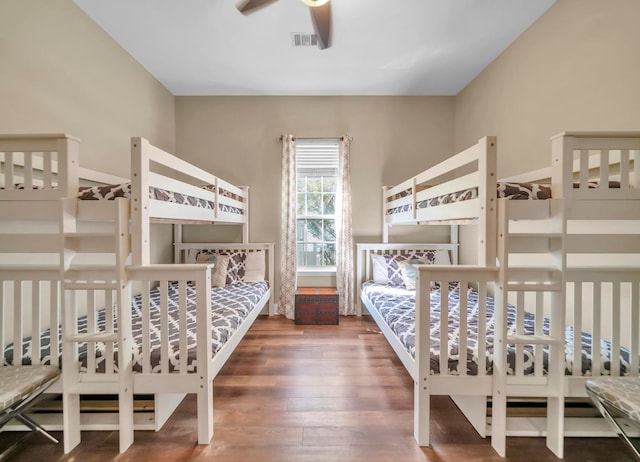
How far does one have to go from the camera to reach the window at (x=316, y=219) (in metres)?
3.64

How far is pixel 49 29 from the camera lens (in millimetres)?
1895

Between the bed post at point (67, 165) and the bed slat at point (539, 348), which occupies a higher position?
the bed post at point (67, 165)

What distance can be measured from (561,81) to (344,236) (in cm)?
226

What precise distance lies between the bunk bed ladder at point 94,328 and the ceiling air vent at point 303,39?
1.93 metres

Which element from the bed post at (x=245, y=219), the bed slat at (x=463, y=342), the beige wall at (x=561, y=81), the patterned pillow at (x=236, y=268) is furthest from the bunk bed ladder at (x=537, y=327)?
the bed post at (x=245, y=219)

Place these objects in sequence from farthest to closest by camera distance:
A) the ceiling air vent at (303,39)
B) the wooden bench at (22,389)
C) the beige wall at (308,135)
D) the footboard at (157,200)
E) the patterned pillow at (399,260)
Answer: the beige wall at (308,135), the patterned pillow at (399,260), the ceiling air vent at (303,39), the footboard at (157,200), the wooden bench at (22,389)

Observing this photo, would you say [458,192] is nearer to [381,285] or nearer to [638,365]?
[638,365]

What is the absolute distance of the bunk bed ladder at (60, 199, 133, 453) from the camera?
1377 millimetres

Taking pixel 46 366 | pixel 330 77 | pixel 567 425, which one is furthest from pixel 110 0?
pixel 567 425

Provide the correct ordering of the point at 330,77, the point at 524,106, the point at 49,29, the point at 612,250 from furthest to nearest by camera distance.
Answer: the point at 330,77
the point at 524,106
the point at 49,29
the point at 612,250

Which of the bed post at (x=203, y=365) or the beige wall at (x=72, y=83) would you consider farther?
the beige wall at (x=72, y=83)

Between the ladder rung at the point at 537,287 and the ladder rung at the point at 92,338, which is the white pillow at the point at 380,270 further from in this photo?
the ladder rung at the point at 92,338

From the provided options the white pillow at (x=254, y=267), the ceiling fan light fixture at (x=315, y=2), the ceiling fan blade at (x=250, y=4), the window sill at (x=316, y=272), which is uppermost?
the ceiling fan blade at (x=250, y=4)

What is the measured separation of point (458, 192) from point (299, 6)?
5.77 feet
